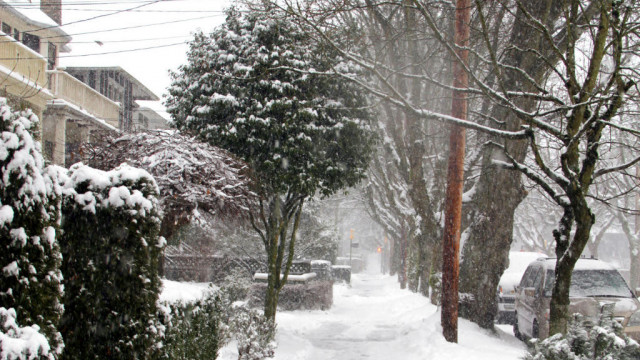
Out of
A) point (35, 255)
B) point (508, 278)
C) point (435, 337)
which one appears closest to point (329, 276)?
point (508, 278)

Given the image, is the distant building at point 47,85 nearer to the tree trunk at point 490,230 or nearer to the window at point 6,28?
the window at point 6,28

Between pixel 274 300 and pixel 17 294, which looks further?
pixel 274 300

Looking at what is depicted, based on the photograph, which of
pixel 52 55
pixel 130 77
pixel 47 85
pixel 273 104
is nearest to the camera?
pixel 273 104

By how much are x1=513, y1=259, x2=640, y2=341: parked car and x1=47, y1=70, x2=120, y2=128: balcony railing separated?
14.9 m

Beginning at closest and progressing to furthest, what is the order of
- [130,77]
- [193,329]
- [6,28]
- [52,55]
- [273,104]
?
[193,329], [273,104], [6,28], [52,55], [130,77]

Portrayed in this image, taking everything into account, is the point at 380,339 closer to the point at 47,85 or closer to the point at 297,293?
the point at 297,293

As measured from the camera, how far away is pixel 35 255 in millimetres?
3514

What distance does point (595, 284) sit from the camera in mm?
12094

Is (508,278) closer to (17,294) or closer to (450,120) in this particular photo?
(450,120)

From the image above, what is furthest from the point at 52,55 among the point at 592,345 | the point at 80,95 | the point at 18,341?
the point at 592,345

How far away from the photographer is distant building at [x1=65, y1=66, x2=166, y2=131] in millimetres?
26953

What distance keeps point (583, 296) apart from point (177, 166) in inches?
336

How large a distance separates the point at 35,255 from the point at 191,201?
17.8 feet

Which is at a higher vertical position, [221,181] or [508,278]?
[221,181]
